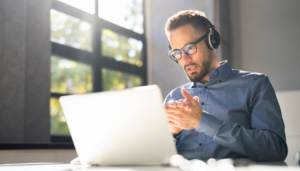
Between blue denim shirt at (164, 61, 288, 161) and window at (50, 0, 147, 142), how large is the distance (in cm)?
165

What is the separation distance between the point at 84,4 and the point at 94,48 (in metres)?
0.51

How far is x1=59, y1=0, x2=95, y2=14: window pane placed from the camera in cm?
308

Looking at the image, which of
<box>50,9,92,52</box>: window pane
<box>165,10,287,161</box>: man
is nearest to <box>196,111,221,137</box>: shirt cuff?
<box>165,10,287,161</box>: man

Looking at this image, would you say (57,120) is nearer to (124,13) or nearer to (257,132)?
(124,13)

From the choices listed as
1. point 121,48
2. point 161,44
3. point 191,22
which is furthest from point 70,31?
point 191,22

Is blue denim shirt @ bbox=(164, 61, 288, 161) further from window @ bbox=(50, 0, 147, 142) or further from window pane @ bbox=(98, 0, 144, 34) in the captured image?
window pane @ bbox=(98, 0, 144, 34)

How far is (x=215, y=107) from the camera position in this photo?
1462mm

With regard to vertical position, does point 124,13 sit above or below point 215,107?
above

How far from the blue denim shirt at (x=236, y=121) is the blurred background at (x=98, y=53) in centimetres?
107

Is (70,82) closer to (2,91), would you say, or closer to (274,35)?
(2,91)

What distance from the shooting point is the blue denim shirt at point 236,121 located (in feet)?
3.89

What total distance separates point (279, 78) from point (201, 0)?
1.36 metres

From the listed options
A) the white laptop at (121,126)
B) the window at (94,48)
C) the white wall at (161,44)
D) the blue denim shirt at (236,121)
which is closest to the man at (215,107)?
the blue denim shirt at (236,121)

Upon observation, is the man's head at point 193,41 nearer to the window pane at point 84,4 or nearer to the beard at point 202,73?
the beard at point 202,73
